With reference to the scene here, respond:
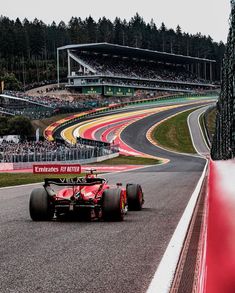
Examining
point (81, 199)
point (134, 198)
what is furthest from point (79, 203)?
point (134, 198)

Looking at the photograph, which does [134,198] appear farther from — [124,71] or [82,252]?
[124,71]

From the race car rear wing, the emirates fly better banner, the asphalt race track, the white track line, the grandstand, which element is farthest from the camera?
the grandstand

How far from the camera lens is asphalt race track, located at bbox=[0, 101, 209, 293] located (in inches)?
178

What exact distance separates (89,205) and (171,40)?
16276cm

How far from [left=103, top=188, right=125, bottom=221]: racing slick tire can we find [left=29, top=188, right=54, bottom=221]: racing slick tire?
95cm

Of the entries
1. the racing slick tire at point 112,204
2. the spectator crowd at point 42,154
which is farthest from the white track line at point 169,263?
the spectator crowd at point 42,154

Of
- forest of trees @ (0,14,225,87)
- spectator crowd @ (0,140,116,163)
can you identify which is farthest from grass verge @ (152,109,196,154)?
forest of trees @ (0,14,225,87)

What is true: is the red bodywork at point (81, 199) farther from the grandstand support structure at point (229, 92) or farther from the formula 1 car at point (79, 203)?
the grandstand support structure at point (229, 92)

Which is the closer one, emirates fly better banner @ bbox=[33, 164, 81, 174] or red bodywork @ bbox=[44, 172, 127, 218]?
red bodywork @ bbox=[44, 172, 127, 218]

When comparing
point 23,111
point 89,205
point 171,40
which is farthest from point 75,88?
point 89,205

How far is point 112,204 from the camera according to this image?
28.0 feet

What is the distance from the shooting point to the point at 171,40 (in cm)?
16650

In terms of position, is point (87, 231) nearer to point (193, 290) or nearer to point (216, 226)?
point (193, 290)

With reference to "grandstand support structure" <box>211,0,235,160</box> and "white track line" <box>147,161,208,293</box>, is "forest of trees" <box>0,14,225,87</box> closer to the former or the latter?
"grandstand support structure" <box>211,0,235,160</box>
